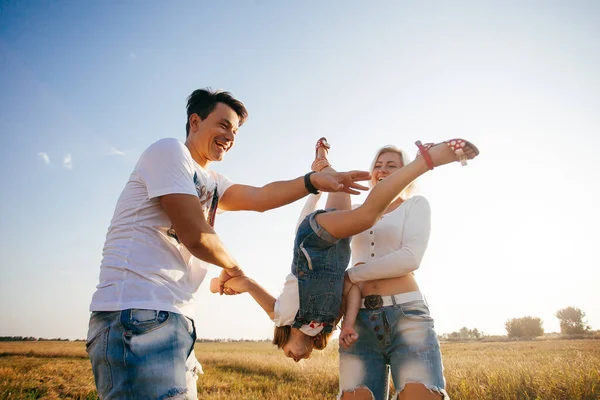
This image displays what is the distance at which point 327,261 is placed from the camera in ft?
10.00

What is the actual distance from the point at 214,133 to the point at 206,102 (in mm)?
411

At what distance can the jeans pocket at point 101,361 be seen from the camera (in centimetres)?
194

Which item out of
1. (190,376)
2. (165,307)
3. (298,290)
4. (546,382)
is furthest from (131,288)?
(546,382)

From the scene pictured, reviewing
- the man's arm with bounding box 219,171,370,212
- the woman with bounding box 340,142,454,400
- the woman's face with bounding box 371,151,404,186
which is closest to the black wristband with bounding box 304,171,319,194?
the man's arm with bounding box 219,171,370,212

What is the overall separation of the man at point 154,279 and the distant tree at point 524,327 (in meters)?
42.5

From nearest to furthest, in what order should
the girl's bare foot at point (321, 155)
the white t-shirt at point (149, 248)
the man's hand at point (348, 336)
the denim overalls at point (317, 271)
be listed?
the white t-shirt at point (149, 248) < the denim overalls at point (317, 271) < the man's hand at point (348, 336) < the girl's bare foot at point (321, 155)

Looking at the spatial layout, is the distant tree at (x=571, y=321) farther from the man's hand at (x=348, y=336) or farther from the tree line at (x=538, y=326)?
the man's hand at (x=348, y=336)

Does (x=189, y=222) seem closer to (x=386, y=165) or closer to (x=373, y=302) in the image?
(x=373, y=302)

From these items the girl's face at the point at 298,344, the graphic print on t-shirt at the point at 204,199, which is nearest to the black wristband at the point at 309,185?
the graphic print on t-shirt at the point at 204,199

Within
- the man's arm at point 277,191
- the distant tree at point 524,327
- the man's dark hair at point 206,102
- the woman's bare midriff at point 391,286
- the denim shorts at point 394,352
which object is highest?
the man's dark hair at point 206,102

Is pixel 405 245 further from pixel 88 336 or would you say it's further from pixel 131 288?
pixel 88 336

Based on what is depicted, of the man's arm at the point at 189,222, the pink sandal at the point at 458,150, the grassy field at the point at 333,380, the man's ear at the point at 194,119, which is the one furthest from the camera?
the grassy field at the point at 333,380

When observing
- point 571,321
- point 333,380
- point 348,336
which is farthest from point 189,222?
point 571,321

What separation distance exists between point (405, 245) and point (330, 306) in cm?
90
